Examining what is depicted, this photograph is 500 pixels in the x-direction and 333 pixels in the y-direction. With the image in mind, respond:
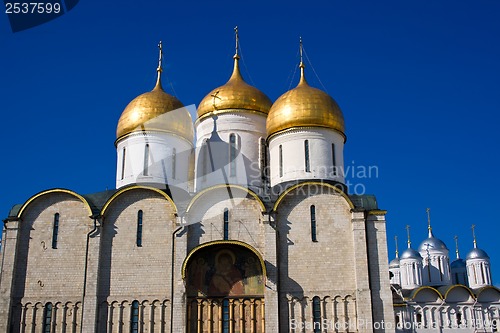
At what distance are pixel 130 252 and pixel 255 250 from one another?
133 inches

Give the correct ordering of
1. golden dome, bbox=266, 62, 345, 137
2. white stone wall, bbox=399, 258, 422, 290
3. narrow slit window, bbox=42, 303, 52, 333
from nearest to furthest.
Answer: narrow slit window, bbox=42, 303, 52, 333 < golden dome, bbox=266, 62, 345, 137 < white stone wall, bbox=399, 258, 422, 290

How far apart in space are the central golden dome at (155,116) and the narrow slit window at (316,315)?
22.3ft

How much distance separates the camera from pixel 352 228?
15.3 meters

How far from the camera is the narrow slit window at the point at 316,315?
14.6 m

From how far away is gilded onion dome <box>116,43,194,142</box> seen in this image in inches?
706

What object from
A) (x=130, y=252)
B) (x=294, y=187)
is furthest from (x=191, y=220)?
(x=294, y=187)

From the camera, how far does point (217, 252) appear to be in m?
15.4

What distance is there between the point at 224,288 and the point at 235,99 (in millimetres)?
6739

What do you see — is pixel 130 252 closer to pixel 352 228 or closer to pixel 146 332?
pixel 146 332

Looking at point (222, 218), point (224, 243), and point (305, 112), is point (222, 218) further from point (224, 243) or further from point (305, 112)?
point (305, 112)

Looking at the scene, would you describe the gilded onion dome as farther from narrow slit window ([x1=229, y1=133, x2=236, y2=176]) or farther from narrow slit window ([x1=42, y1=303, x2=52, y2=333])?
narrow slit window ([x1=42, y1=303, x2=52, y2=333])

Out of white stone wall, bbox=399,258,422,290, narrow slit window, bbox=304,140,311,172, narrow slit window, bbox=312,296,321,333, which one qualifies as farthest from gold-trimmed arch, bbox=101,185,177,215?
white stone wall, bbox=399,258,422,290

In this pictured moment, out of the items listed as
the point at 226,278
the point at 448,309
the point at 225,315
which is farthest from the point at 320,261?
the point at 448,309

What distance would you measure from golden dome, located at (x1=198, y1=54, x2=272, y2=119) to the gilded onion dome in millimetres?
1021
